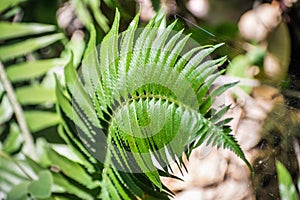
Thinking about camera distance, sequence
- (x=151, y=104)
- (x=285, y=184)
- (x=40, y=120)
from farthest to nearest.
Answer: (x=40, y=120) < (x=285, y=184) < (x=151, y=104)

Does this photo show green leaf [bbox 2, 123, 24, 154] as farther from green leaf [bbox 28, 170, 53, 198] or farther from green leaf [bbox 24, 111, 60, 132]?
green leaf [bbox 28, 170, 53, 198]

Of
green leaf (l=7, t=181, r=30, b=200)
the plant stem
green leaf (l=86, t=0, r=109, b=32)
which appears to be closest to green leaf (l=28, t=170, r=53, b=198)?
green leaf (l=7, t=181, r=30, b=200)

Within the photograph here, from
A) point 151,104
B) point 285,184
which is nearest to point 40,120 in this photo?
point 151,104

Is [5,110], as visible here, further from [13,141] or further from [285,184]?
[285,184]

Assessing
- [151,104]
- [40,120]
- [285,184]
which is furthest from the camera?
[40,120]

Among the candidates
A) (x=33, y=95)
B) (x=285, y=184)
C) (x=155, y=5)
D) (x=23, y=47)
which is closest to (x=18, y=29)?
(x=23, y=47)

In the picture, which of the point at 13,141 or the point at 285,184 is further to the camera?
the point at 13,141

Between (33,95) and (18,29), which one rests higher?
(18,29)
